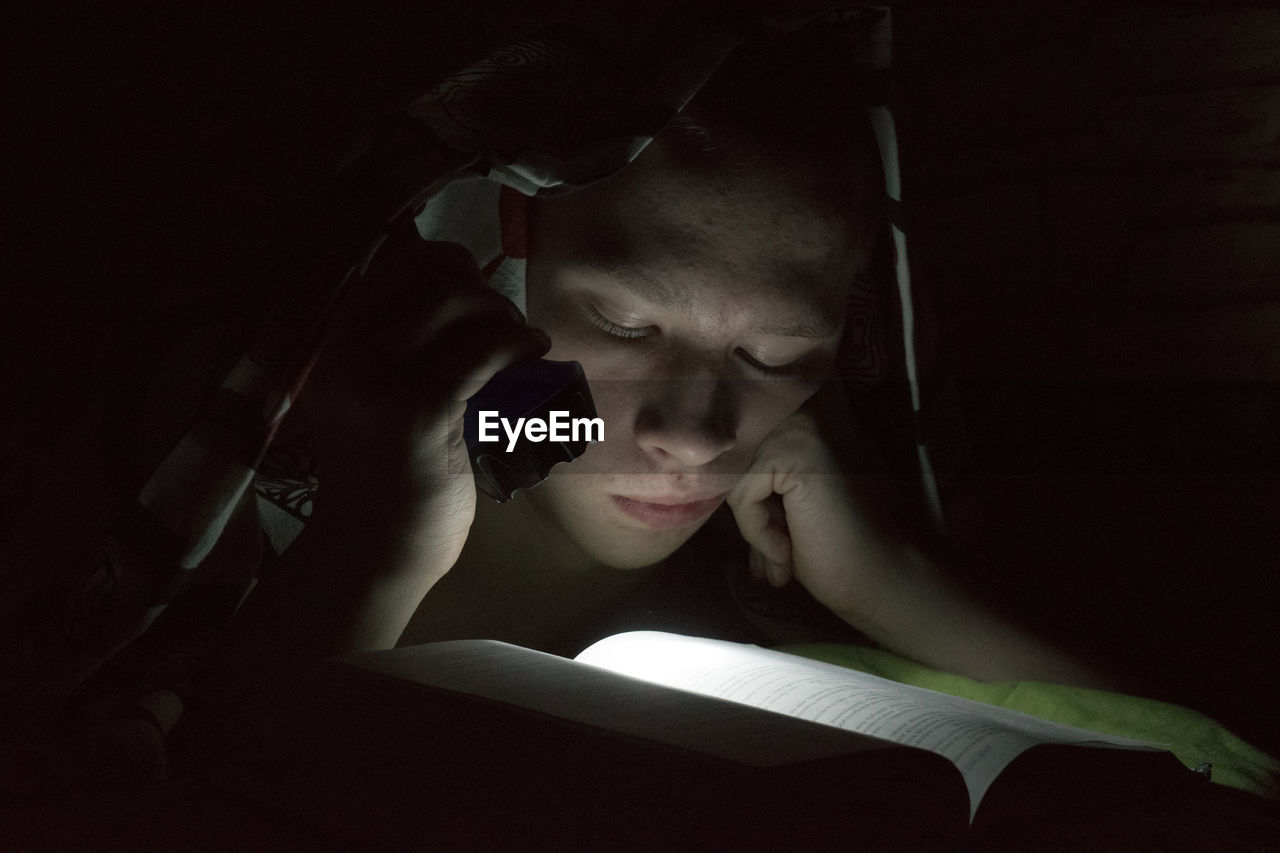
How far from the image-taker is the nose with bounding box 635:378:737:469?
675mm

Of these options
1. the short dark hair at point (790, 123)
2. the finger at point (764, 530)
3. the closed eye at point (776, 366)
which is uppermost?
the short dark hair at point (790, 123)

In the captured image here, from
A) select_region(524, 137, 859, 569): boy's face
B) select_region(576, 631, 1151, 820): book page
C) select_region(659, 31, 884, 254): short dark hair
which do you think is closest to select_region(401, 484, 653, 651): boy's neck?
select_region(524, 137, 859, 569): boy's face

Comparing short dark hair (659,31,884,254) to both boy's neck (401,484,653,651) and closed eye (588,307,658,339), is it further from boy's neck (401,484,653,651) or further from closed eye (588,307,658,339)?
boy's neck (401,484,653,651)

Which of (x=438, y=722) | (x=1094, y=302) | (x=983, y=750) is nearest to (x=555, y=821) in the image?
(x=438, y=722)

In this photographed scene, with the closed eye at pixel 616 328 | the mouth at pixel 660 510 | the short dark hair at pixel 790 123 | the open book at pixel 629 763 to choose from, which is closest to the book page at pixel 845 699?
the open book at pixel 629 763

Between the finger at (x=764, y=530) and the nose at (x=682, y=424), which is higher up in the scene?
the nose at (x=682, y=424)

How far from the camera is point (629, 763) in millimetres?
378

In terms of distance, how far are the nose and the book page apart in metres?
0.13

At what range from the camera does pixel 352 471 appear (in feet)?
1.96

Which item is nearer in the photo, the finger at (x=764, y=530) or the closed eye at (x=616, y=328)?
the closed eye at (x=616, y=328)

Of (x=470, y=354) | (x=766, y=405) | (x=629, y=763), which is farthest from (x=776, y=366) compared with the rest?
(x=629, y=763)

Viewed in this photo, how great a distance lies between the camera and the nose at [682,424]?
675 mm

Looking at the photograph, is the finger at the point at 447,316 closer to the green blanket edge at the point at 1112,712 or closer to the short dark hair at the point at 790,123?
the short dark hair at the point at 790,123

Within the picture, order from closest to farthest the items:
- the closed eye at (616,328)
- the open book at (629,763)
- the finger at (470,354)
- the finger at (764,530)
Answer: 1. the open book at (629,763)
2. the finger at (470,354)
3. the closed eye at (616,328)
4. the finger at (764,530)
